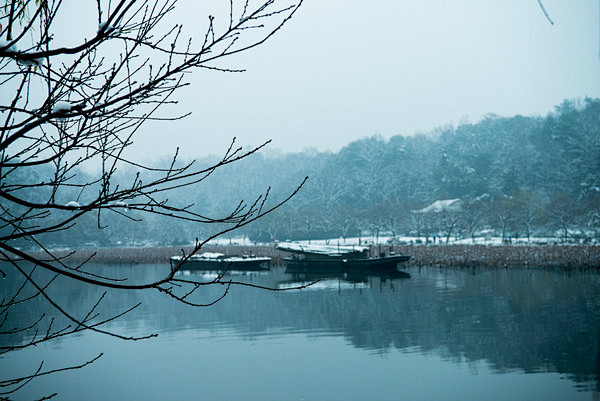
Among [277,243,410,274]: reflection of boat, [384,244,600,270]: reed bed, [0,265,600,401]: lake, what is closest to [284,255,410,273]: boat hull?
[277,243,410,274]: reflection of boat

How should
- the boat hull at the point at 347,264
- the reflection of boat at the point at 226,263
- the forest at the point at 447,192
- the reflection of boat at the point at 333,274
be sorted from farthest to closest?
the forest at the point at 447,192 < the reflection of boat at the point at 226,263 < the boat hull at the point at 347,264 < the reflection of boat at the point at 333,274

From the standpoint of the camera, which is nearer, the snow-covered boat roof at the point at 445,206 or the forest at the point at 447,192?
the forest at the point at 447,192

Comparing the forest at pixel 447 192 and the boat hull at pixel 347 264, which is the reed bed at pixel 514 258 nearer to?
the boat hull at pixel 347 264

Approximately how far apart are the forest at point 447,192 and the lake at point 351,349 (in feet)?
81.4

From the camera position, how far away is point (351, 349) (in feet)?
47.2

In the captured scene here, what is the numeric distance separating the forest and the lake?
81.4 ft

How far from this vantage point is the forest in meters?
49.2

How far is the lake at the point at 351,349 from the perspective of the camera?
438 inches

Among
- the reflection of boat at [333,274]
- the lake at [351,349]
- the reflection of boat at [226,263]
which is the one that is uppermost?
the reflection of boat at [226,263]

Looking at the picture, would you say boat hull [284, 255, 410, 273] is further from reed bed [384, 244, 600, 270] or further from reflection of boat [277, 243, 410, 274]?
reed bed [384, 244, 600, 270]

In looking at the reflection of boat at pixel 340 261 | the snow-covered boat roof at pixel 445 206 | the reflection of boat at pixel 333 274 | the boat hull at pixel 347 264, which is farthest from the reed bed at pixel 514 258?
the snow-covered boat roof at pixel 445 206

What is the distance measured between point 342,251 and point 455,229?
83.2ft

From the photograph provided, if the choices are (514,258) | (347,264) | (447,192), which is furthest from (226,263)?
(447,192)

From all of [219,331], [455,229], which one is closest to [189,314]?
[219,331]
